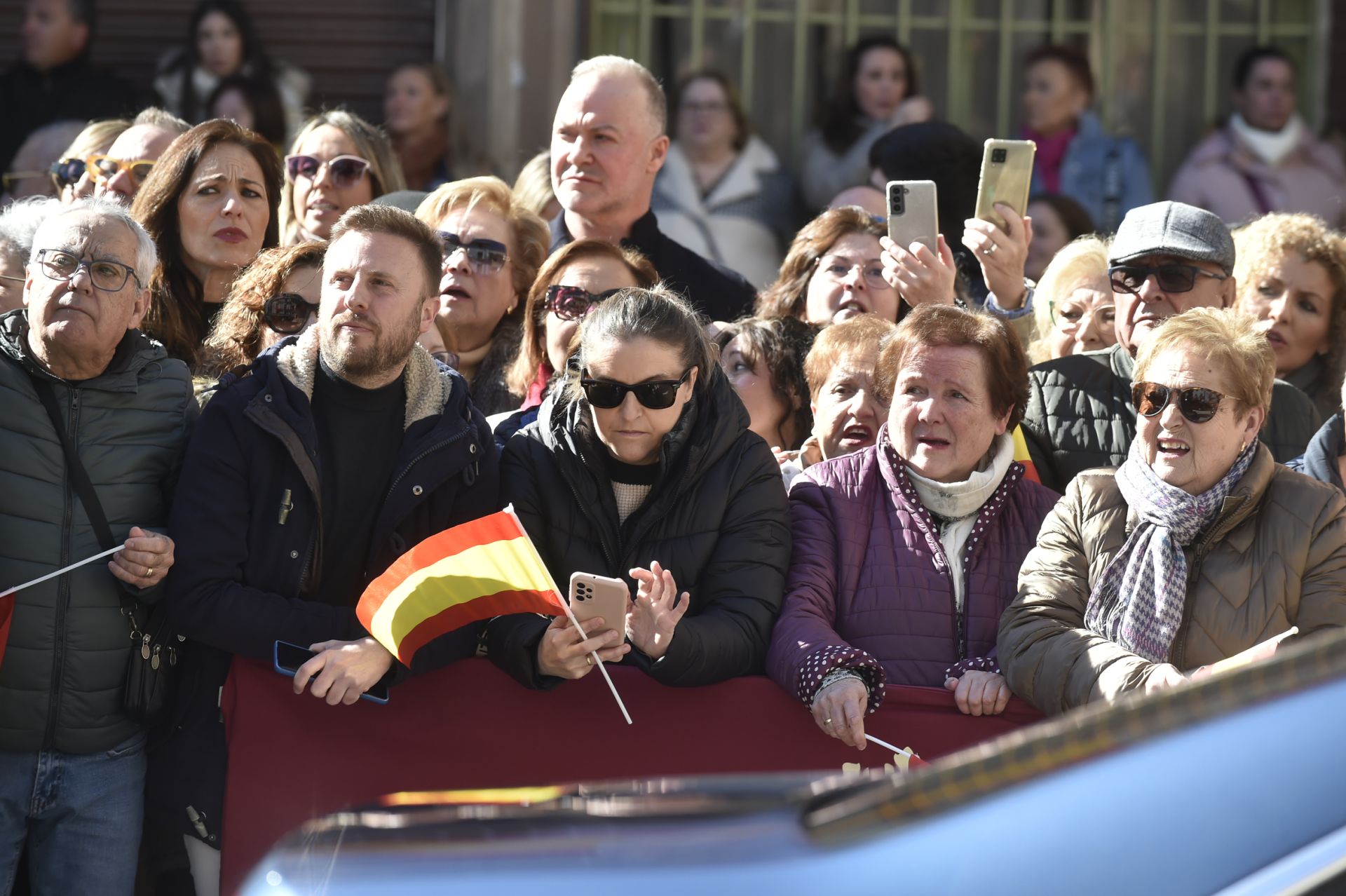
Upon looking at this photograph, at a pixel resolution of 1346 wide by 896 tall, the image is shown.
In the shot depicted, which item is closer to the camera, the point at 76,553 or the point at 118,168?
the point at 76,553

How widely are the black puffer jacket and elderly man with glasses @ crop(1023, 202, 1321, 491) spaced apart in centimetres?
110

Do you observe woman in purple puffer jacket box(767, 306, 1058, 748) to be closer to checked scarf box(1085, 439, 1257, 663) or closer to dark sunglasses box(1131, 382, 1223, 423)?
checked scarf box(1085, 439, 1257, 663)

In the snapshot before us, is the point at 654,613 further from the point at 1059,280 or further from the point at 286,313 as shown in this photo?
the point at 1059,280

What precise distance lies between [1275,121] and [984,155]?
14.1 feet

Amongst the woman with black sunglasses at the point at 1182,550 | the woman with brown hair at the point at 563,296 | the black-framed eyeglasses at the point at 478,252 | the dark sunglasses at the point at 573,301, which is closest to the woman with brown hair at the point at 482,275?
the black-framed eyeglasses at the point at 478,252

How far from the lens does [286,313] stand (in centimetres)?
506

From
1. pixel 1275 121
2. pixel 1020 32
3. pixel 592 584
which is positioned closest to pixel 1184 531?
pixel 592 584

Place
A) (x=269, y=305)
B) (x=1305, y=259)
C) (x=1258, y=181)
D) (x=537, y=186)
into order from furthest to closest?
(x=1258, y=181), (x=537, y=186), (x=1305, y=259), (x=269, y=305)

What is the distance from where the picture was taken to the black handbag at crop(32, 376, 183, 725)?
13.9 ft

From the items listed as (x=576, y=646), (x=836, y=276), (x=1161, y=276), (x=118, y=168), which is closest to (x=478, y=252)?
(x=836, y=276)

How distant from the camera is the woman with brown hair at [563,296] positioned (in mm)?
5336

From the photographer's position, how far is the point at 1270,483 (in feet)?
13.3

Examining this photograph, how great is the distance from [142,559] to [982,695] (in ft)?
6.84

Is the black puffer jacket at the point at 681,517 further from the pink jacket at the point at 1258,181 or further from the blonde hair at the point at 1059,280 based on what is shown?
the pink jacket at the point at 1258,181
